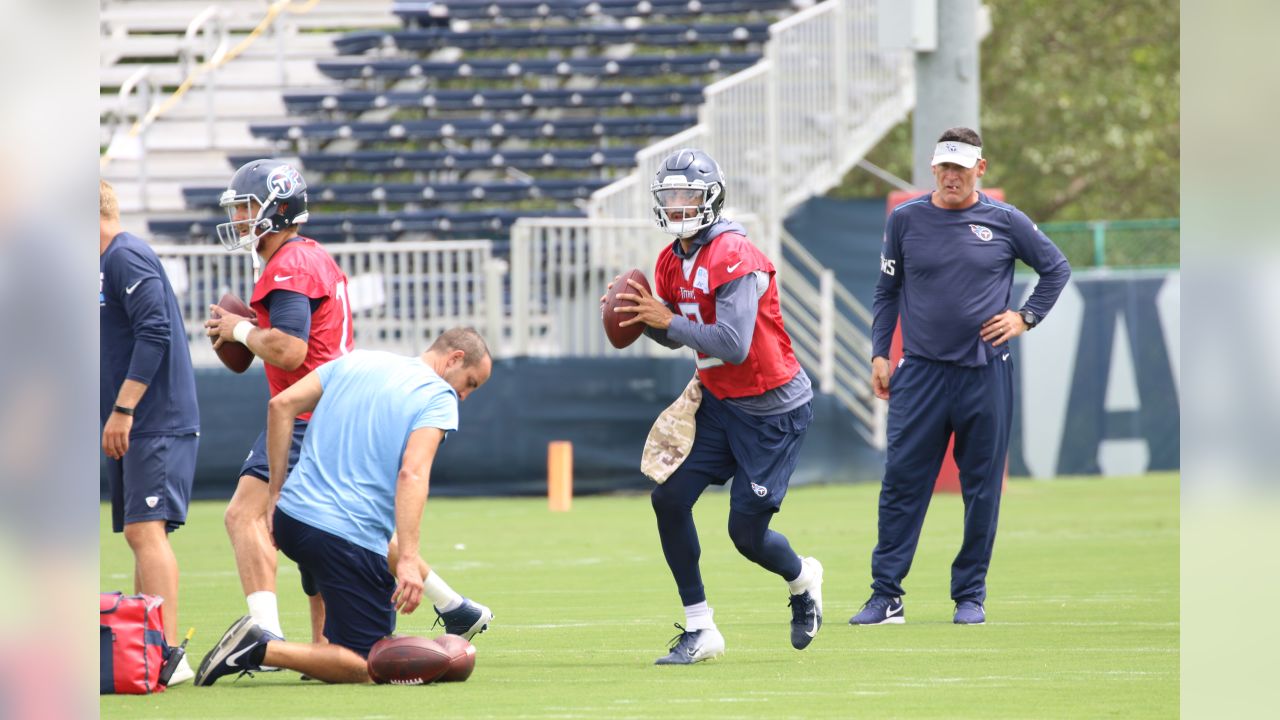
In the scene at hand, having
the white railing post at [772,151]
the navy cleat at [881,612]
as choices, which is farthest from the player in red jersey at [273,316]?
the white railing post at [772,151]

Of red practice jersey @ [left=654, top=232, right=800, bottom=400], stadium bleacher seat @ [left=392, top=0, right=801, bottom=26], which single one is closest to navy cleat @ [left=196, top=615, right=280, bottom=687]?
red practice jersey @ [left=654, top=232, right=800, bottom=400]

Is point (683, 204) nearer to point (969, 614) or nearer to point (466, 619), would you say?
point (466, 619)

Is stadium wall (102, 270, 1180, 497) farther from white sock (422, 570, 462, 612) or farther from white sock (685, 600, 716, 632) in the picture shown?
white sock (685, 600, 716, 632)

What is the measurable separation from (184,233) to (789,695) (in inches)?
800

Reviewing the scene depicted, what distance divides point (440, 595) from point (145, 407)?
148cm

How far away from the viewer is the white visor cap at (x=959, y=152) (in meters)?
9.23

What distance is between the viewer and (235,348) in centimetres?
802

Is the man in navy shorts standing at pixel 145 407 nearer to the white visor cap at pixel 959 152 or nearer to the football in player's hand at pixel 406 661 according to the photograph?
the football in player's hand at pixel 406 661

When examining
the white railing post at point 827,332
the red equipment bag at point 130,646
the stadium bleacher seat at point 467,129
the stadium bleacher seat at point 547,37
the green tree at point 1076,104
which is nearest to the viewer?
the red equipment bag at point 130,646

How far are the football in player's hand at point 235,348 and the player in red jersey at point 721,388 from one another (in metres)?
1.65

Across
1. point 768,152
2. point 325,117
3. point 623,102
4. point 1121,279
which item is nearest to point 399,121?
point 325,117

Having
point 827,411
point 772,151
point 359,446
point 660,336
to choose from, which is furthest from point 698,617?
point 772,151

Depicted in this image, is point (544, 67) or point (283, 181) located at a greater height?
point (544, 67)

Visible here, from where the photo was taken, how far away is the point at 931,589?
10992 millimetres
